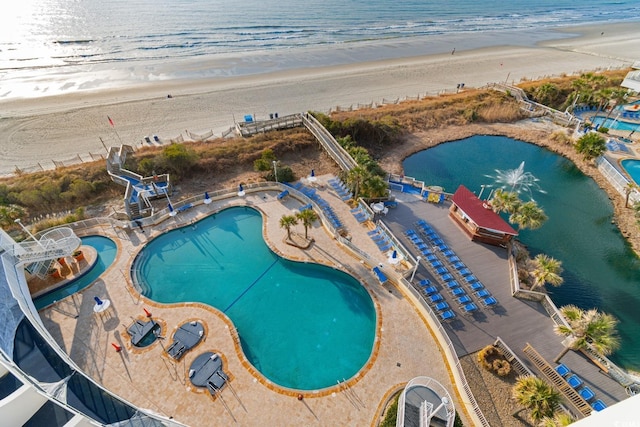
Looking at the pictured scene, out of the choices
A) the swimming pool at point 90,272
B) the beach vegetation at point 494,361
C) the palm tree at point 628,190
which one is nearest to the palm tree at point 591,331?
the beach vegetation at point 494,361

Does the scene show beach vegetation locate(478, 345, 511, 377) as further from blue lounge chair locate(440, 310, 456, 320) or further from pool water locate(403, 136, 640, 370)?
pool water locate(403, 136, 640, 370)

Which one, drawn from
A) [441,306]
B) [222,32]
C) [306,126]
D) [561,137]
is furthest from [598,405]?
[222,32]

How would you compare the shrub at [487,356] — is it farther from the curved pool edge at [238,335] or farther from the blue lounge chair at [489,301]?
the curved pool edge at [238,335]

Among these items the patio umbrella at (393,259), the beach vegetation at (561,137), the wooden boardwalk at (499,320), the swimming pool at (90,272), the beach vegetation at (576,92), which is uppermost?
the beach vegetation at (576,92)

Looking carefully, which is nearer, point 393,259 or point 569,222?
point 393,259

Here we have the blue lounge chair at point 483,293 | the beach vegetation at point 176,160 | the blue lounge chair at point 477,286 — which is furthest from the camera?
the beach vegetation at point 176,160

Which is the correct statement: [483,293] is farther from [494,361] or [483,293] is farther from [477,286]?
[494,361]
